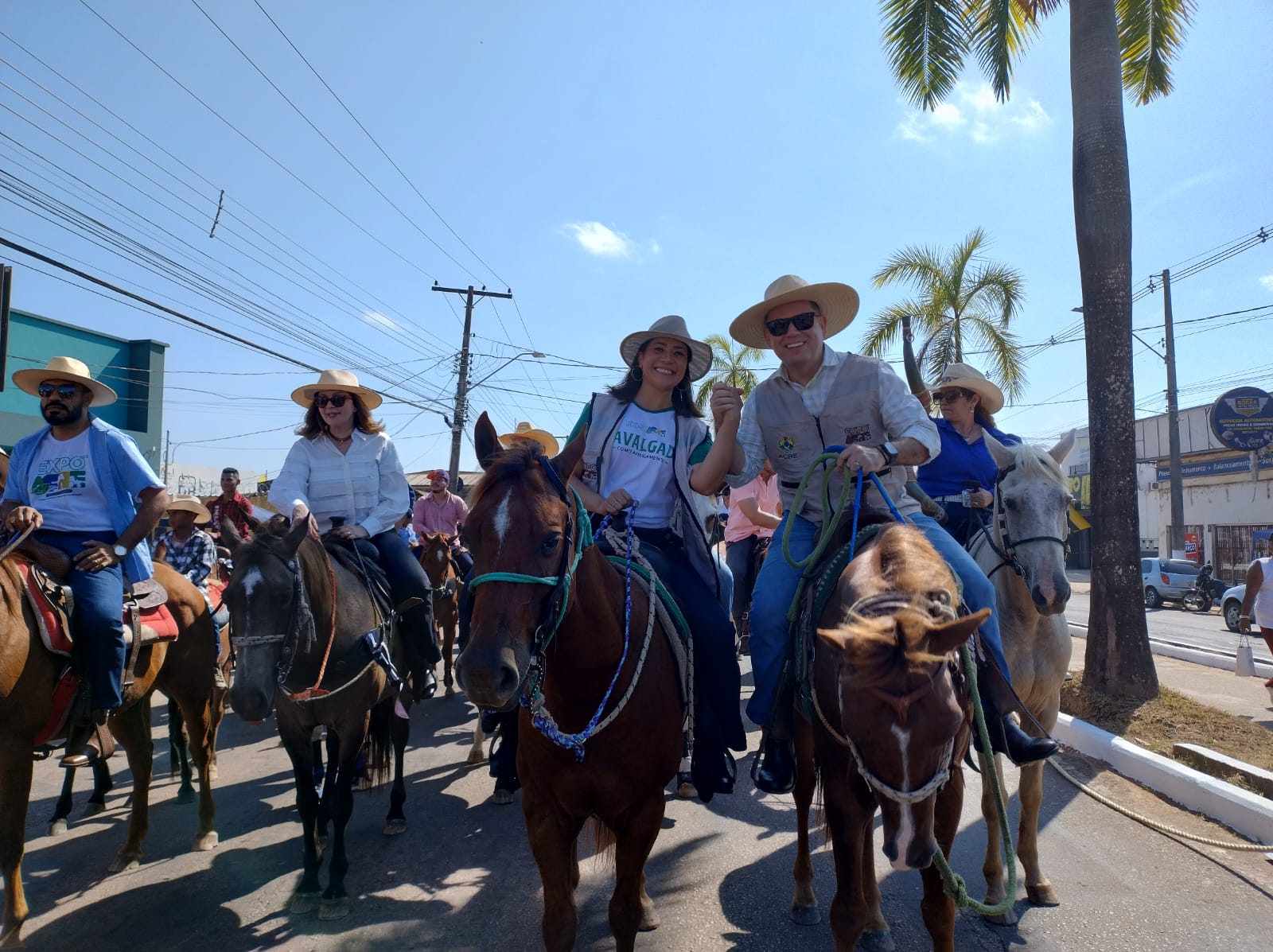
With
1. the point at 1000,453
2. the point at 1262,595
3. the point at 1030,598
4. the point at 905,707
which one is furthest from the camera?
the point at 1262,595

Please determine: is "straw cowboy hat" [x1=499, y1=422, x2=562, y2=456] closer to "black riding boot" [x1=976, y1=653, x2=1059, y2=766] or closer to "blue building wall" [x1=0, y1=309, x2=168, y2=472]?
"black riding boot" [x1=976, y1=653, x2=1059, y2=766]

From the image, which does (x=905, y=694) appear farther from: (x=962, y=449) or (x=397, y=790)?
(x=397, y=790)

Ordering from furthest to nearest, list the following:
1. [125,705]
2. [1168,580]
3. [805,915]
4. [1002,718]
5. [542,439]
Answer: [1168,580], [542,439], [125,705], [805,915], [1002,718]

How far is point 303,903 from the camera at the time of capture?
372 centimetres

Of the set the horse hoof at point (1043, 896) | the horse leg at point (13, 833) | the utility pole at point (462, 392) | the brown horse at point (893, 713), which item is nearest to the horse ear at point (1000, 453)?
the brown horse at point (893, 713)

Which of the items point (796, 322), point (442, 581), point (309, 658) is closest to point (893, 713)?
point (796, 322)

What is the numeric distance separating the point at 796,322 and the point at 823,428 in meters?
0.57

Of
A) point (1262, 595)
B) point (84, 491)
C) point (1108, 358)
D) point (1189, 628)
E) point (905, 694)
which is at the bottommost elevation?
point (1189, 628)

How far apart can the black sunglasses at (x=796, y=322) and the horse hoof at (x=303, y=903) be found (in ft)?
12.8

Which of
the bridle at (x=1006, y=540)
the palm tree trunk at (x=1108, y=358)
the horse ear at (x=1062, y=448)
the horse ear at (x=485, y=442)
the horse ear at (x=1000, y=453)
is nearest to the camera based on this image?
the horse ear at (x=485, y=442)

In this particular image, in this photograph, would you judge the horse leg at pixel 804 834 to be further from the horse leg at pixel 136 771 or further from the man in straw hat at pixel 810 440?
the horse leg at pixel 136 771

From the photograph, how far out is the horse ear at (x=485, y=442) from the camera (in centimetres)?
252

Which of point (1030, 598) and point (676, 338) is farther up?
point (676, 338)

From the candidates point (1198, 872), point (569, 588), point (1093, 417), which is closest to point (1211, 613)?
point (1093, 417)
